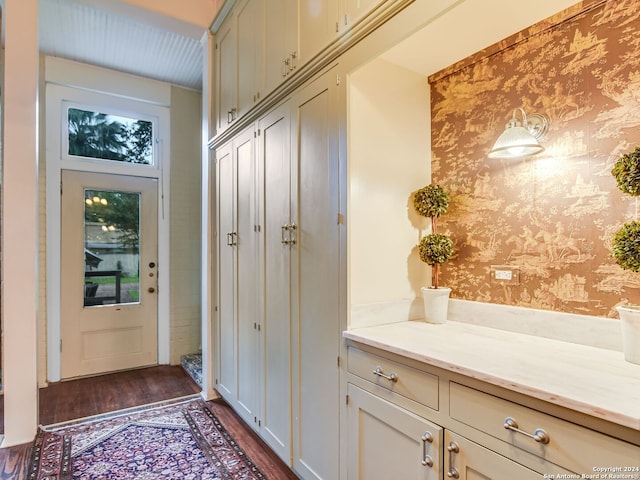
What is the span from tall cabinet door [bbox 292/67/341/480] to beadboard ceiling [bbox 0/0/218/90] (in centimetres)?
184

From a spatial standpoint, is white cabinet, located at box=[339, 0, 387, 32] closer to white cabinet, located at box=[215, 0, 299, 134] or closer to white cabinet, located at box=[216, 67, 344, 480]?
white cabinet, located at box=[216, 67, 344, 480]

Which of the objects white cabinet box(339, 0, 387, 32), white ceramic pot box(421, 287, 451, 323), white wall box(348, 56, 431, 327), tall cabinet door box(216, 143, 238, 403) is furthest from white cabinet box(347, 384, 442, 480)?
white cabinet box(339, 0, 387, 32)

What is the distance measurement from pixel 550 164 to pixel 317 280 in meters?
1.10

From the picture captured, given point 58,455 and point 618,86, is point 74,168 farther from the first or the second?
point 618,86

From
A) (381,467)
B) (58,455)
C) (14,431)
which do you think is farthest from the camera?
(14,431)

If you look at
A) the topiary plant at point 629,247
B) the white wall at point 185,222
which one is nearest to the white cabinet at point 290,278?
the topiary plant at point 629,247

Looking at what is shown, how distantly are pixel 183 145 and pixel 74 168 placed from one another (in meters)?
1.10

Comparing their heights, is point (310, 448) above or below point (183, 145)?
below

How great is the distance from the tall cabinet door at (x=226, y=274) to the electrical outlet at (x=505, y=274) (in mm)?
1780

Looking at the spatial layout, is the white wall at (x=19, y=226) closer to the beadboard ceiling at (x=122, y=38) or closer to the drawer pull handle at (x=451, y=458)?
the beadboard ceiling at (x=122, y=38)

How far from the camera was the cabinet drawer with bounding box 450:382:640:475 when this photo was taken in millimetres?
812

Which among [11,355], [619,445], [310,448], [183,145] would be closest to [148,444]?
[11,355]

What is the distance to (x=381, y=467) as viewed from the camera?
142cm

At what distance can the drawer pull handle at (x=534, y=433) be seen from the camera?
2.99ft
